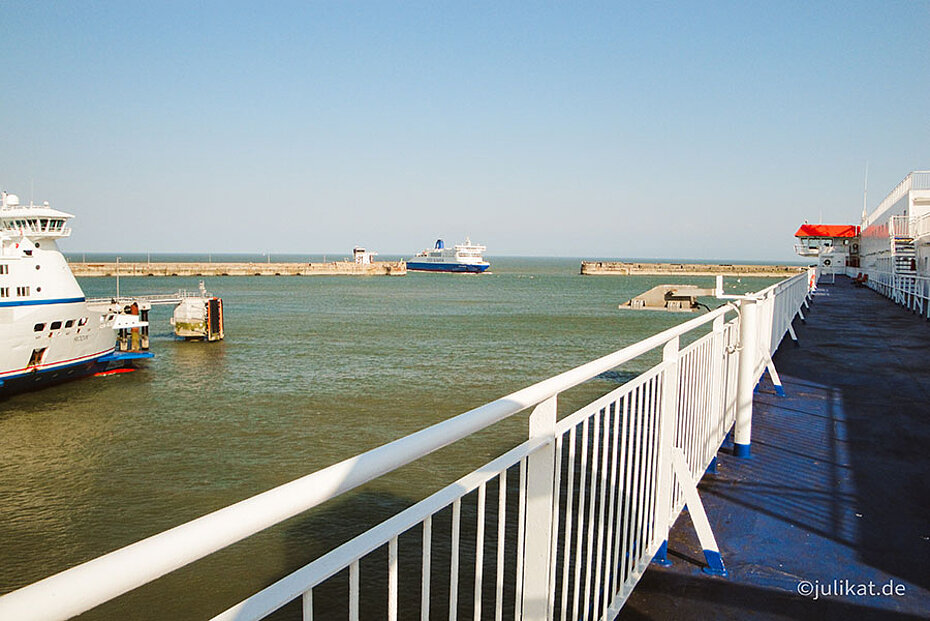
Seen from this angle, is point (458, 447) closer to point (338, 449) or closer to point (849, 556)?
point (338, 449)

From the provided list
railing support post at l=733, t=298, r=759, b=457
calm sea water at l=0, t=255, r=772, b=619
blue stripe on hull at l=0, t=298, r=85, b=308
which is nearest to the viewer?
railing support post at l=733, t=298, r=759, b=457

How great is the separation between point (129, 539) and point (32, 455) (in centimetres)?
809

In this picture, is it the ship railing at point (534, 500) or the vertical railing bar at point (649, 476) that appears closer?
the ship railing at point (534, 500)

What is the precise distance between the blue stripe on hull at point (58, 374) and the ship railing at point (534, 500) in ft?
85.1

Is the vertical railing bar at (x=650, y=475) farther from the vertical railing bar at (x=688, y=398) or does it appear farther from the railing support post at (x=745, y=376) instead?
the railing support post at (x=745, y=376)

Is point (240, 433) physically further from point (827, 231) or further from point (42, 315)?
point (827, 231)

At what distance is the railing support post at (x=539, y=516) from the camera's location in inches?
82.0

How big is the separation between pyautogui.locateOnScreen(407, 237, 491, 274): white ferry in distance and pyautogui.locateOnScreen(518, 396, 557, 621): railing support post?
127740mm

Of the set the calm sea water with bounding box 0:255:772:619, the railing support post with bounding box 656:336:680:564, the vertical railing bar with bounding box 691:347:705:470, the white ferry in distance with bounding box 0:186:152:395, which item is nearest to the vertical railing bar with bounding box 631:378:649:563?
the railing support post with bounding box 656:336:680:564

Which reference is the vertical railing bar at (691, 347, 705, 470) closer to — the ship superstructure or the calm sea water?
the calm sea water

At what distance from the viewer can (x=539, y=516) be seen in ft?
7.21

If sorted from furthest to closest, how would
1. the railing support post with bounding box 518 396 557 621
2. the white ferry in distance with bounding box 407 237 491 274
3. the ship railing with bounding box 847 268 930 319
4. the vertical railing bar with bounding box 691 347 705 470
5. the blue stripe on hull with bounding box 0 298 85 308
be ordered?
the white ferry in distance with bounding box 407 237 491 274
the blue stripe on hull with bounding box 0 298 85 308
the ship railing with bounding box 847 268 930 319
the vertical railing bar with bounding box 691 347 705 470
the railing support post with bounding box 518 396 557 621

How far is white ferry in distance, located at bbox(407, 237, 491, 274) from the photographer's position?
130500 mm

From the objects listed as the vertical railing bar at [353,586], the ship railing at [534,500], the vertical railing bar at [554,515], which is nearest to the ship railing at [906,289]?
the ship railing at [534,500]
